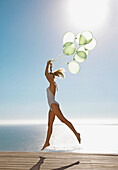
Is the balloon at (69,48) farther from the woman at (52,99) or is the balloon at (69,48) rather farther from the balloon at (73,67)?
the woman at (52,99)

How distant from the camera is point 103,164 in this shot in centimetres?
284

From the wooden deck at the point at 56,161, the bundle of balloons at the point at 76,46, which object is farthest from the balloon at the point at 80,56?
the wooden deck at the point at 56,161

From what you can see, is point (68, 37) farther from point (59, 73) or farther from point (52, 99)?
point (52, 99)

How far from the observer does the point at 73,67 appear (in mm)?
3568

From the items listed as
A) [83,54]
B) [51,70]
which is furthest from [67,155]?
[83,54]

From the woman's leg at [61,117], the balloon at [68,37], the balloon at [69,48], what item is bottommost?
the woman's leg at [61,117]

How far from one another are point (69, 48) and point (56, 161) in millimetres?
2142

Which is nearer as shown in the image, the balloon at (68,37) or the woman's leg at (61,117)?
the woman's leg at (61,117)

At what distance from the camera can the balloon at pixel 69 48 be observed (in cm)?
349

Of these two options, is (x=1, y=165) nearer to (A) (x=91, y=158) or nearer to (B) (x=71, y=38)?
(A) (x=91, y=158)

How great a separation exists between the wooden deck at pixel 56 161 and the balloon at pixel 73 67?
1689 millimetres

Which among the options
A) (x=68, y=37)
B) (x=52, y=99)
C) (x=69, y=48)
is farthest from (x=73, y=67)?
(x=52, y=99)

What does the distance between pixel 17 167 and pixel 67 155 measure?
1.09 meters

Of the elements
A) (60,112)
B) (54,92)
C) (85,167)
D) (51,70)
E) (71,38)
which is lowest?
(85,167)
